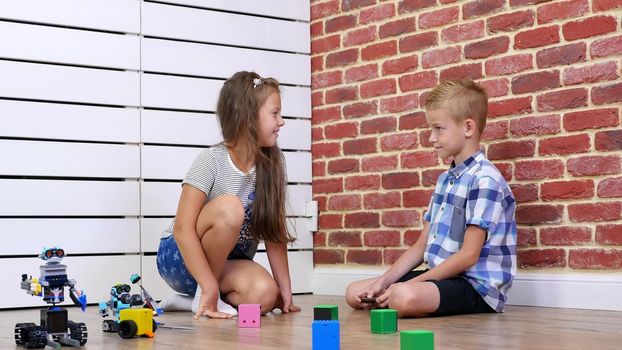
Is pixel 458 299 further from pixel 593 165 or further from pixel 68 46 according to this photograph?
pixel 68 46

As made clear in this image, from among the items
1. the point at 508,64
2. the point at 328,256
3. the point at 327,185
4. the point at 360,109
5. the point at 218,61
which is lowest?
the point at 328,256

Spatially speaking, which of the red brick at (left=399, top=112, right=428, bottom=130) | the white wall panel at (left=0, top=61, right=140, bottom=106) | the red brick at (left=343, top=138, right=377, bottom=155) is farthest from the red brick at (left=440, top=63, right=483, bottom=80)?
the white wall panel at (left=0, top=61, right=140, bottom=106)

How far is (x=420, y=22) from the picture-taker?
436cm

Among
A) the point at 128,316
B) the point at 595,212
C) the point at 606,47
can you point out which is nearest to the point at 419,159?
the point at 595,212

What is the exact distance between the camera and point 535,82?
3.82m

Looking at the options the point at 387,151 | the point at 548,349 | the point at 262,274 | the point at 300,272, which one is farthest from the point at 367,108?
the point at 548,349

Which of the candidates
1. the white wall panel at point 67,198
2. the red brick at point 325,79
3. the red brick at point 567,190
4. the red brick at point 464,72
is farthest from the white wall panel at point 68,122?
the red brick at point 567,190

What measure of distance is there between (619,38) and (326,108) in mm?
1808

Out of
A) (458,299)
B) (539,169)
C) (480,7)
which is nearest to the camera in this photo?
(458,299)

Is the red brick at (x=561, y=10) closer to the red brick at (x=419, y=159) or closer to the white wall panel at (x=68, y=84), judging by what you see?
the red brick at (x=419, y=159)

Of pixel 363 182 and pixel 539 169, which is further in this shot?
pixel 363 182

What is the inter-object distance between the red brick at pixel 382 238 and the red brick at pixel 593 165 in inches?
41.6

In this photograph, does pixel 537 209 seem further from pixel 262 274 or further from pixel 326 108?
pixel 326 108

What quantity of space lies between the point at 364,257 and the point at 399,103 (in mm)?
802
